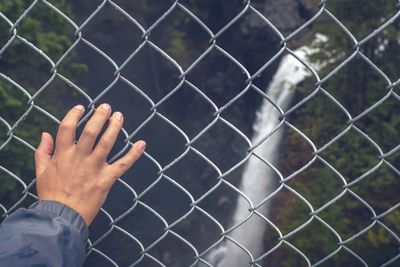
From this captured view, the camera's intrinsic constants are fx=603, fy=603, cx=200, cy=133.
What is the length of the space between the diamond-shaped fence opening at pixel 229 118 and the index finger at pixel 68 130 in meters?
0.16

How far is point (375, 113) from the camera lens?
2699 millimetres

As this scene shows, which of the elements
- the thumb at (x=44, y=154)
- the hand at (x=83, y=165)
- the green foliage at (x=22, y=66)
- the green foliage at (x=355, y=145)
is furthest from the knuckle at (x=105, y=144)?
the green foliage at (x=355, y=145)

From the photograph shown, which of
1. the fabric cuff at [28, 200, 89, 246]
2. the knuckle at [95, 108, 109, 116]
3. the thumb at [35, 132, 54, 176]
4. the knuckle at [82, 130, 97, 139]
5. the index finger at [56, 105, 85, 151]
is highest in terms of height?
the knuckle at [95, 108, 109, 116]

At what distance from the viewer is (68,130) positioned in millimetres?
1003

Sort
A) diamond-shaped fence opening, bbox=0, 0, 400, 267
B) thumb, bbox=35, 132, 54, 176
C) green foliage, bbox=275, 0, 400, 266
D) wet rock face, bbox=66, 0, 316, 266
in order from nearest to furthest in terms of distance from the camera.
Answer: thumb, bbox=35, 132, 54, 176 < diamond-shaped fence opening, bbox=0, 0, 400, 267 < green foliage, bbox=275, 0, 400, 266 < wet rock face, bbox=66, 0, 316, 266

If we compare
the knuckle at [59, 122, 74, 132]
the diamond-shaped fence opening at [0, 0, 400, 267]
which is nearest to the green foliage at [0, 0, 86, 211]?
the diamond-shaped fence opening at [0, 0, 400, 267]

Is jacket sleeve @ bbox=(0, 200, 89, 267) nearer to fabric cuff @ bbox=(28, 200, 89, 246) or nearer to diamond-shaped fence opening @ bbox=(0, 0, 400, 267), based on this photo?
fabric cuff @ bbox=(28, 200, 89, 246)

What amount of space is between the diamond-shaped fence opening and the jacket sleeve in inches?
9.0

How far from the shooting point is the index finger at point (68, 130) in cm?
100

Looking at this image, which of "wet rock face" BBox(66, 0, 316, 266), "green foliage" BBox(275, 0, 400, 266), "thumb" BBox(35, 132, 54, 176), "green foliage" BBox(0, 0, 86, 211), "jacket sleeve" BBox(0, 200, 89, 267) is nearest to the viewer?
"jacket sleeve" BBox(0, 200, 89, 267)

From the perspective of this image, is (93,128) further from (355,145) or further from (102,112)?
(355,145)

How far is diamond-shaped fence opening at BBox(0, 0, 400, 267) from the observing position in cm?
237

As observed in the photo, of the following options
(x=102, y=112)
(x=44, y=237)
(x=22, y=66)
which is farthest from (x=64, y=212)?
(x=22, y=66)

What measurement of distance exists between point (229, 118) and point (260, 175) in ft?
1.43
